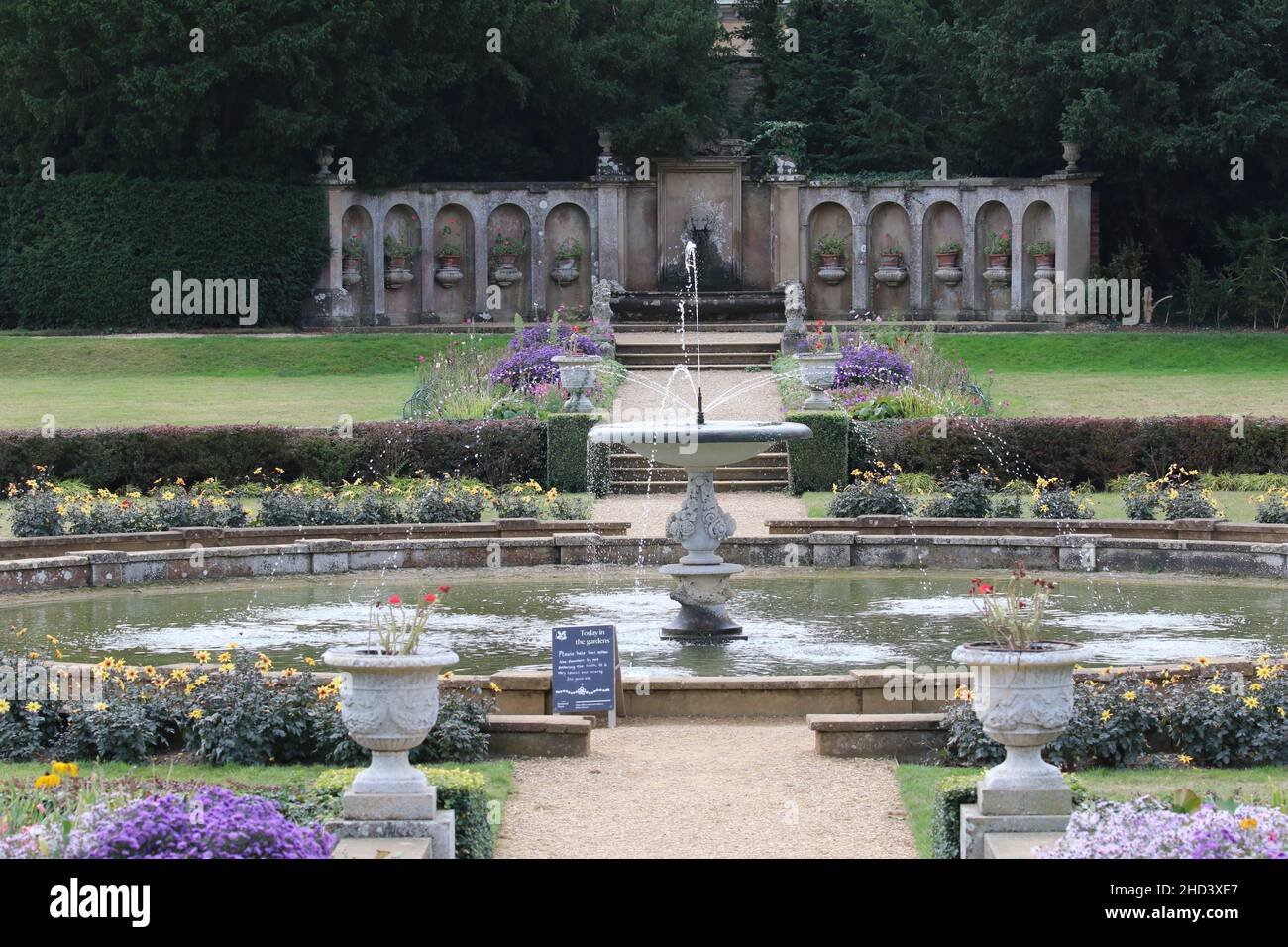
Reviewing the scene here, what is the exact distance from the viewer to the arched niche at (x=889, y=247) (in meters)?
35.0

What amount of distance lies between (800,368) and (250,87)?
14063 millimetres

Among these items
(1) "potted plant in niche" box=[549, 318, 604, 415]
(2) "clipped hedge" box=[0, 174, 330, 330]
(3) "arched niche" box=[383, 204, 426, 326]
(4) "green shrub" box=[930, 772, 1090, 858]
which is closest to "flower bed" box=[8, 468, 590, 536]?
(1) "potted plant in niche" box=[549, 318, 604, 415]

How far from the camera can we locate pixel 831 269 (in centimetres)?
3475

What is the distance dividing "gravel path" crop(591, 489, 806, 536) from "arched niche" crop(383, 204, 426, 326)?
15720mm

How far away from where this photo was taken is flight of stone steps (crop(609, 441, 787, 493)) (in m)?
20.1

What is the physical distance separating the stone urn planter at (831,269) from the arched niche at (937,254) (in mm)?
1509

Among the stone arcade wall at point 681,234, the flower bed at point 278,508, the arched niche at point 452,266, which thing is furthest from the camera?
the arched niche at point 452,266

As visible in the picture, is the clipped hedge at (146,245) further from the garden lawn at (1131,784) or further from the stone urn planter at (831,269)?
the garden lawn at (1131,784)

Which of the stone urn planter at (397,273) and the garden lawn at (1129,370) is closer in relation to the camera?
the garden lawn at (1129,370)

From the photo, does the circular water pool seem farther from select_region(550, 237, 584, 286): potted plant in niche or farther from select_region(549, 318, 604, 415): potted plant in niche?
select_region(550, 237, 584, 286): potted plant in niche

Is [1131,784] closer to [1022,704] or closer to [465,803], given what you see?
[1022,704]

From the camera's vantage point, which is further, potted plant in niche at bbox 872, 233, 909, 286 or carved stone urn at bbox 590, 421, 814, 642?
potted plant in niche at bbox 872, 233, 909, 286

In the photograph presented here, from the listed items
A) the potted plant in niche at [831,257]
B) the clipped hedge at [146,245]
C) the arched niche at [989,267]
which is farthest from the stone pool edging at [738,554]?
the potted plant in niche at [831,257]

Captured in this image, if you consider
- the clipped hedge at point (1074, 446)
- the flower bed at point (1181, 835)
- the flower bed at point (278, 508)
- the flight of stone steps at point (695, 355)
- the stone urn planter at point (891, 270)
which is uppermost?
the stone urn planter at point (891, 270)
